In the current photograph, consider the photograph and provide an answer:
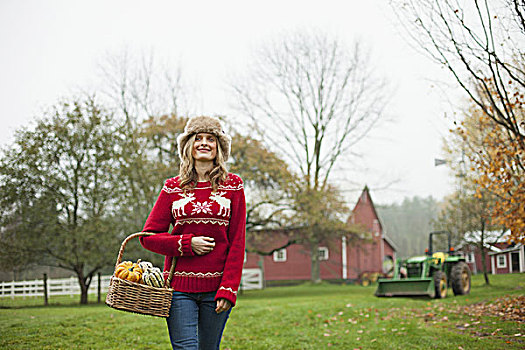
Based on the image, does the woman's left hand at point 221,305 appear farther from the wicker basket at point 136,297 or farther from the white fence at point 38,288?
the white fence at point 38,288

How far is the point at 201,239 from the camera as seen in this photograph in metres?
3.24

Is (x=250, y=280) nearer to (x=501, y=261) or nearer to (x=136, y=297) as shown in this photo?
(x=501, y=261)

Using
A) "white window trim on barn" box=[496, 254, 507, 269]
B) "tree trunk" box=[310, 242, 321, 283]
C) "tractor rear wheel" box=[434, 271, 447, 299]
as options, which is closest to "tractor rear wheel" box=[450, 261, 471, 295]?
"tractor rear wheel" box=[434, 271, 447, 299]

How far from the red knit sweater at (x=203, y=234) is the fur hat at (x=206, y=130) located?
0.97 ft

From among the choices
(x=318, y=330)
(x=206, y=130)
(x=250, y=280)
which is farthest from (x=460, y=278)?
(x=250, y=280)

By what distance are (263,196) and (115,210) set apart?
7857mm

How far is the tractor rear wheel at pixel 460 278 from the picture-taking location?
1554cm

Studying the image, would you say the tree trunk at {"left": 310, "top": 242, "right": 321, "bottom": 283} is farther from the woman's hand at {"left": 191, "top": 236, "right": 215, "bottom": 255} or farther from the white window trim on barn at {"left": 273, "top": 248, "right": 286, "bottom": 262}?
the woman's hand at {"left": 191, "top": 236, "right": 215, "bottom": 255}

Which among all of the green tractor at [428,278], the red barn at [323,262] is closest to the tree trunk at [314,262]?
the red barn at [323,262]

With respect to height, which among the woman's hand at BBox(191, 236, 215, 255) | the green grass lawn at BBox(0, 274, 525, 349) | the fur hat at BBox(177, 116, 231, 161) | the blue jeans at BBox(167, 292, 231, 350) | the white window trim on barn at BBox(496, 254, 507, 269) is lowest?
the white window trim on barn at BBox(496, 254, 507, 269)

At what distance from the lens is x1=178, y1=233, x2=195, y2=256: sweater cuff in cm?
323

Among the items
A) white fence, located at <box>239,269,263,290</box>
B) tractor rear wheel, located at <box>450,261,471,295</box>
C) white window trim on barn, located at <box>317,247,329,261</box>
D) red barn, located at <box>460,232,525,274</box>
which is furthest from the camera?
white window trim on barn, located at <box>317,247,329,261</box>

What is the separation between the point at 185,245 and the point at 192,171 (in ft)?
1.76

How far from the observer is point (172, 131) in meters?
24.6
